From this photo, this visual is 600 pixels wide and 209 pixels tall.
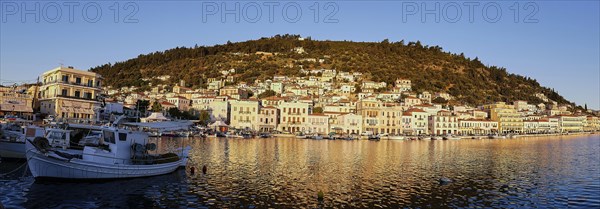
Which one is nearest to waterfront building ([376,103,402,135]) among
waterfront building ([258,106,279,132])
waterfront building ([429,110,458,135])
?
waterfront building ([429,110,458,135])

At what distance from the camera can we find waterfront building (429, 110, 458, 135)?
3740 inches

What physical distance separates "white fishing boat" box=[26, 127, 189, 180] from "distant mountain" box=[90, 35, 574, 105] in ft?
397

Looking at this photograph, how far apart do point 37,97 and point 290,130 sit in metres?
45.2

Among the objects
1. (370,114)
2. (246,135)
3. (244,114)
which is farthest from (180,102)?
(370,114)

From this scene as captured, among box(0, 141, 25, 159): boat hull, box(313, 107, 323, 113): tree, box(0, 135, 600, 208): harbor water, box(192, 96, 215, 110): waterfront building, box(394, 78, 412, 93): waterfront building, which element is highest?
box(394, 78, 412, 93): waterfront building

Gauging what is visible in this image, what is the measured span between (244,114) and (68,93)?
37892 millimetres

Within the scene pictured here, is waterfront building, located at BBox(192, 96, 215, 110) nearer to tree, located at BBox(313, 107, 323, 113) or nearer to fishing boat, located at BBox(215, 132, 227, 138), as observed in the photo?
fishing boat, located at BBox(215, 132, 227, 138)

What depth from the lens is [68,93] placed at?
49.8 meters

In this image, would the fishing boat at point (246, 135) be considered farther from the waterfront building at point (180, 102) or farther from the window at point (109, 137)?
the window at point (109, 137)

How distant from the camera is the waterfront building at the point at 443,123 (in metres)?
95.0

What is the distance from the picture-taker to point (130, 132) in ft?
76.2

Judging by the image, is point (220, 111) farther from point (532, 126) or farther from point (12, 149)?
point (532, 126)

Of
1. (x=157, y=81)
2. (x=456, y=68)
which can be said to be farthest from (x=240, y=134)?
(x=456, y=68)

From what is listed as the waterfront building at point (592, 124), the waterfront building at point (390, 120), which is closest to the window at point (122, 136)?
the waterfront building at point (390, 120)
